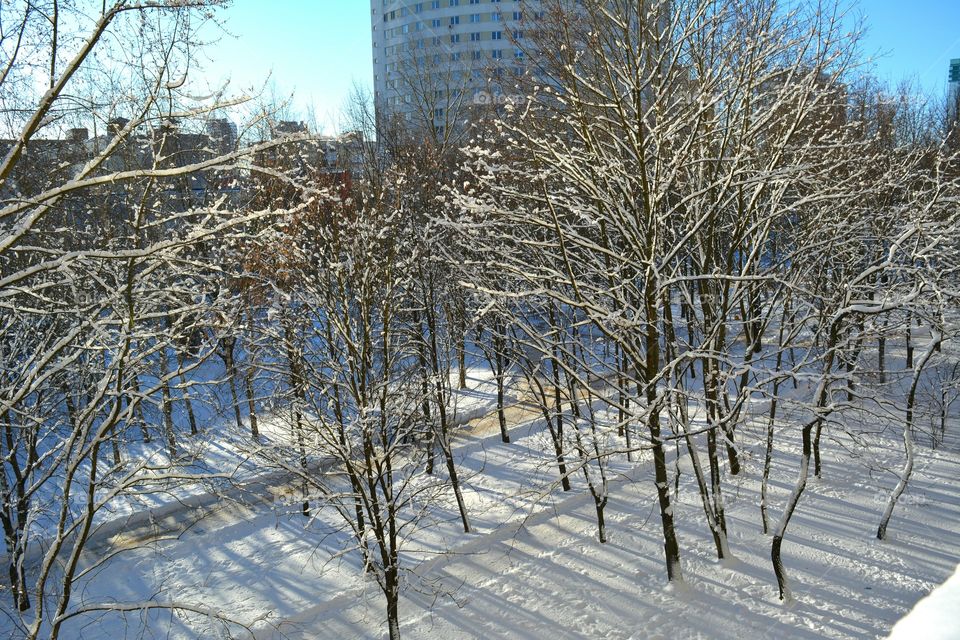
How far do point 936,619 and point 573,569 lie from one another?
9.28 meters

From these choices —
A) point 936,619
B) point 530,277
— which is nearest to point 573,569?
point 530,277

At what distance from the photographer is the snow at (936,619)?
3.55ft

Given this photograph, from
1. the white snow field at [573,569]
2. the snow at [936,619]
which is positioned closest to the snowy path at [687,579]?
the white snow field at [573,569]

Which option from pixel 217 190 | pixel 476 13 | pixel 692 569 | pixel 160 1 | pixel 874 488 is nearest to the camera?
pixel 160 1

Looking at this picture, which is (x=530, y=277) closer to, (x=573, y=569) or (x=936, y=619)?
(x=573, y=569)

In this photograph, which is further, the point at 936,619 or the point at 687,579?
the point at 687,579

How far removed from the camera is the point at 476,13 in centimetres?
5669

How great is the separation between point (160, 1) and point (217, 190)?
14784mm

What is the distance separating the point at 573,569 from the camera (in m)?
9.72

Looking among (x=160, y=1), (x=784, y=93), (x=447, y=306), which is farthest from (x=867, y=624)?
(x=447, y=306)

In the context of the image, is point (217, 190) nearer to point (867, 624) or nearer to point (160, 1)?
point (160, 1)

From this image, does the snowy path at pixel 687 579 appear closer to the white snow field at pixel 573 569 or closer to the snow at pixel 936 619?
the white snow field at pixel 573 569

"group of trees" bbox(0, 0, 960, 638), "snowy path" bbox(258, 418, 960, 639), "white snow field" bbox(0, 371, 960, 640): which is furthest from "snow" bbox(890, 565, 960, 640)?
"snowy path" bbox(258, 418, 960, 639)

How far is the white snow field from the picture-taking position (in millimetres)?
8172
